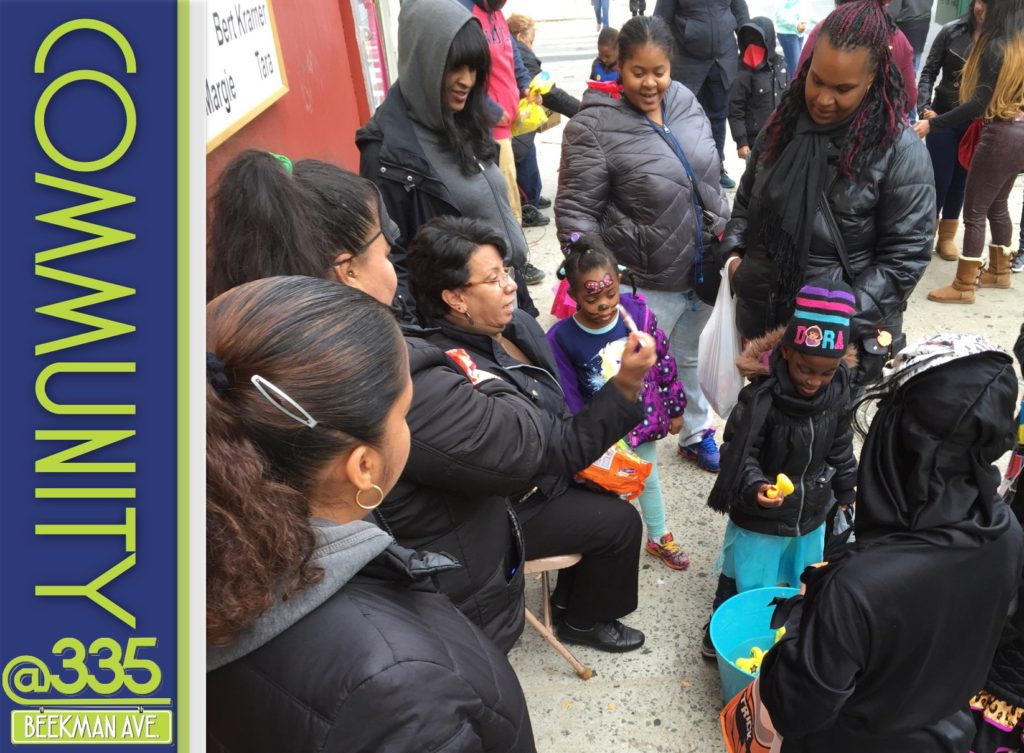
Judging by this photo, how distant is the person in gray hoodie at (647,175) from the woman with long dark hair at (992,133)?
230cm

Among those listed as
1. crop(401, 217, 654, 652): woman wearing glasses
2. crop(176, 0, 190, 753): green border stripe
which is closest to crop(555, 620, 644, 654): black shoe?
crop(401, 217, 654, 652): woman wearing glasses

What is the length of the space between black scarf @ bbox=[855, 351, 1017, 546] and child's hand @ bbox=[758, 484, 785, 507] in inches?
33.4

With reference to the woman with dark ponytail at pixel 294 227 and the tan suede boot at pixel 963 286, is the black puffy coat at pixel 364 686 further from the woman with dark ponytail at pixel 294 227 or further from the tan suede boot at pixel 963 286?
the tan suede boot at pixel 963 286

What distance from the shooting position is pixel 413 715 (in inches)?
46.0

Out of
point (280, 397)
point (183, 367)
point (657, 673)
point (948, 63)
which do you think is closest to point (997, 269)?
point (948, 63)

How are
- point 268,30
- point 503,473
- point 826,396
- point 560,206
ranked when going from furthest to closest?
point 268,30 < point 560,206 < point 826,396 < point 503,473

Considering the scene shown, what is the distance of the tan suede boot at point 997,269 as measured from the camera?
589cm

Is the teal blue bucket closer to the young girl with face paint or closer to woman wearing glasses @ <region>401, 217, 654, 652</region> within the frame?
woman wearing glasses @ <region>401, 217, 654, 652</region>

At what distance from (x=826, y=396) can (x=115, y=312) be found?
97.3 inches

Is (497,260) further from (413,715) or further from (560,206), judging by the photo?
(413,715)

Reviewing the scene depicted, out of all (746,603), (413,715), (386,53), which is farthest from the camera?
(386,53)

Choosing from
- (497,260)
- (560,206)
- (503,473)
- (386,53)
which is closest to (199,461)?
(503,473)

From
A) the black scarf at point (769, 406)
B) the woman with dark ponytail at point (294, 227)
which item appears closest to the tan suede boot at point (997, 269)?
the black scarf at point (769, 406)

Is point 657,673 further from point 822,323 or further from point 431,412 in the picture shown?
point 431,412
